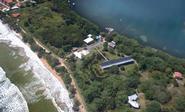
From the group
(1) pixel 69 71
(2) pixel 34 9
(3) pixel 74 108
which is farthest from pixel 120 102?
(2) pixel 34 9

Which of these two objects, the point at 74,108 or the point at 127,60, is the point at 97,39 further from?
the point at 74,108

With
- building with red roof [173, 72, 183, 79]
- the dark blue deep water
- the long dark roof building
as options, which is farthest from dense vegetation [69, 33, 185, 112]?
the dark blue deep water

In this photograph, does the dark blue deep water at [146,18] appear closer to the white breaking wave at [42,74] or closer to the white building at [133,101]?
the white breaking wave at [42,74]

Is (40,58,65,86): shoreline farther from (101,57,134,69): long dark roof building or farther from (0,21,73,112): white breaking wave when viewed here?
(101,57,134,69): long dark roof building

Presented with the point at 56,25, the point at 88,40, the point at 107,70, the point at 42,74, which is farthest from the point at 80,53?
the point at 56,25

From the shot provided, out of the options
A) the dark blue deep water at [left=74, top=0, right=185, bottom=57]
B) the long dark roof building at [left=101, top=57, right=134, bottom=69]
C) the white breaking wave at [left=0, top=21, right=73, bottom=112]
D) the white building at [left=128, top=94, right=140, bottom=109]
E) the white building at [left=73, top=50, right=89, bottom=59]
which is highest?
the dark blue deep water at [left=74, top=0, right=185, bottom=57]
